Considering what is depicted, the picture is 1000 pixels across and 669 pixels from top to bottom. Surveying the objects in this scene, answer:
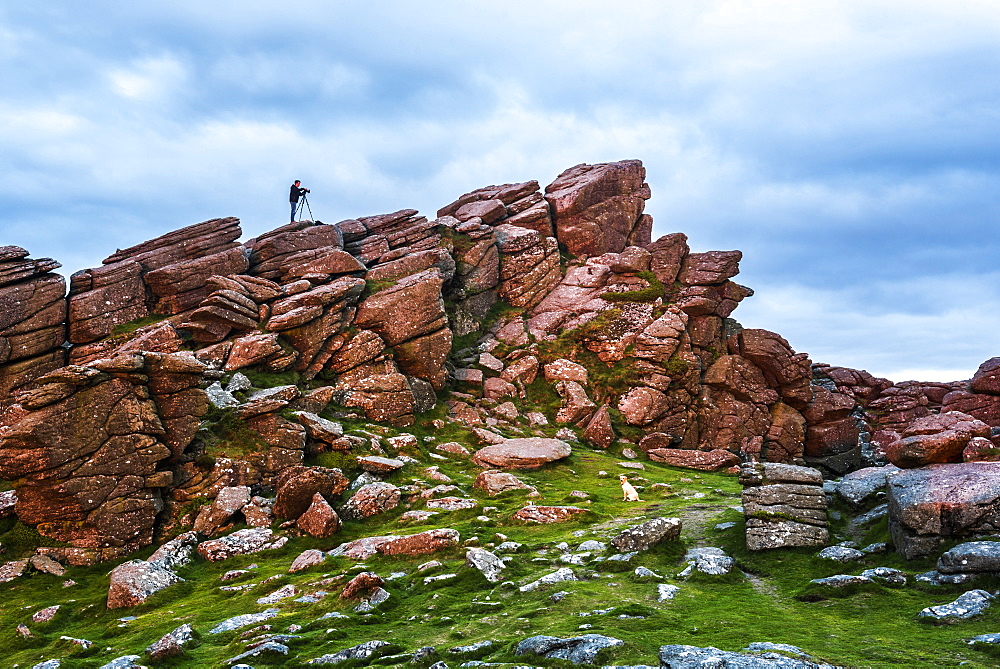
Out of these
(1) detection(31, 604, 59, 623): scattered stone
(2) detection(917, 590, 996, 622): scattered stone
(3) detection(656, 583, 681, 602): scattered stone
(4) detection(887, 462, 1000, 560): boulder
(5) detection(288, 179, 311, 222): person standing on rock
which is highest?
(5) detection(288, 179, 311, 222): person standing on rock

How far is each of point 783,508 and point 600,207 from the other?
6745cm

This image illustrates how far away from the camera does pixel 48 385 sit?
37.6 m

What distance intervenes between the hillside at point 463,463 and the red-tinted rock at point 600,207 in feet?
1.64

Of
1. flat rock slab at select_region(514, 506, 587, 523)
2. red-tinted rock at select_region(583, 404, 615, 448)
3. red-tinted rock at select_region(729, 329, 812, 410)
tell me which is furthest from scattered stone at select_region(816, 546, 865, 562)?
red-tinted rock at select_region(729, 329, 812, 410)

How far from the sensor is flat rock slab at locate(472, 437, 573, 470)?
4944cm

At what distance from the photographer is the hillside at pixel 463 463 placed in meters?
20.6

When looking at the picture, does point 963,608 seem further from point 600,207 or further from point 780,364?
point 600,207

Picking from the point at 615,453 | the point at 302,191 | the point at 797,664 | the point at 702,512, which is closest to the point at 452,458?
the point at 615,453

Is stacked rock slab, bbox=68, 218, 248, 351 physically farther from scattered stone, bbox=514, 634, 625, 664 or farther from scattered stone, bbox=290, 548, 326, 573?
scattered stone, bbox=514, 634, 625, 664

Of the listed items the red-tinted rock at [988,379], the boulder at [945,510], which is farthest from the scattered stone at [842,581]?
the red-tinted rock at [988,379]

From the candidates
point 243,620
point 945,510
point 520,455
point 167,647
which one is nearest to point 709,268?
point 520,455

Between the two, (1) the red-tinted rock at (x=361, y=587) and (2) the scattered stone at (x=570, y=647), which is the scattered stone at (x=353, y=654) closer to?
(2) the scattered stone at (x=570, y=647)

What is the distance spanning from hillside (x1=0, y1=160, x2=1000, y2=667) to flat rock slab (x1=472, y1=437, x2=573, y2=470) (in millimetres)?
238

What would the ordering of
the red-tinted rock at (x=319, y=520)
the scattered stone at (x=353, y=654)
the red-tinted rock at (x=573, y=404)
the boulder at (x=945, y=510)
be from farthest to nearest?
the red-tinted rock at (x=573, y=404) → the red-tinted rock at (x=319, y=520) → the boulder at (x=945, y=510) → the scattered stone at (x=353, y=654)
